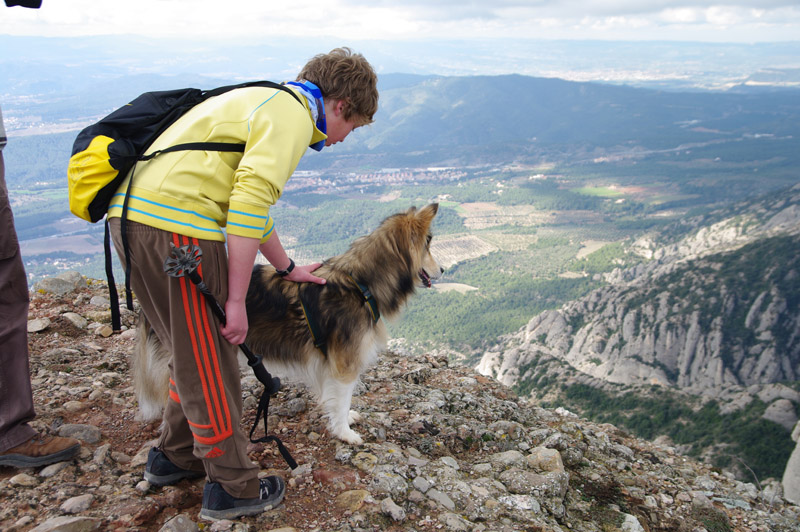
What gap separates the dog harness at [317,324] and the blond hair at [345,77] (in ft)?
5.79

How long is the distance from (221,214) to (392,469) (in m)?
2.72

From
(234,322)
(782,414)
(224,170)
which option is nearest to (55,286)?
(234,322)

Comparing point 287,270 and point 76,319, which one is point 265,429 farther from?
point 76,319

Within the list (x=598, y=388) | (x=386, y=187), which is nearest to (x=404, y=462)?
(x=598, y=388)

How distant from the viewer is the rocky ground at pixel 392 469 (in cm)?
342

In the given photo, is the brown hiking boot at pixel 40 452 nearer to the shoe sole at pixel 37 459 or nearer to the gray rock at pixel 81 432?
the shoe sole at pixel 37 459

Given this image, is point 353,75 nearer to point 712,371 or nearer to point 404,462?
point 404,462

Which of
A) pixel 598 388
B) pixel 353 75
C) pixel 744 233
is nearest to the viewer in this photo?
pixel 353 75

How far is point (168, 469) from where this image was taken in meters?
3.59

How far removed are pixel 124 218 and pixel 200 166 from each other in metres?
0.49

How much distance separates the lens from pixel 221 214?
2.75 metres

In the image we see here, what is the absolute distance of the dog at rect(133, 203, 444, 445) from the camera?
14.0ft

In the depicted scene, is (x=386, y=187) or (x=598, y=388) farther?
(x=386, y=187)

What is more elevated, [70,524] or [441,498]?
[70,524]
